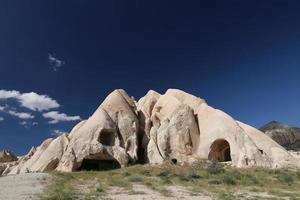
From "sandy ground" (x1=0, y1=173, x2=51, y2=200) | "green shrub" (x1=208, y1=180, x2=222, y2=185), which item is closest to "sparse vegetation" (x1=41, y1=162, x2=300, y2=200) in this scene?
"green shrub" (x1=208, y1=180, x2=222, y2=185)

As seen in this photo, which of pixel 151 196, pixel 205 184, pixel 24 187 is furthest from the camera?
pixel 205 184

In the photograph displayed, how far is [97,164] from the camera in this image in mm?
36500

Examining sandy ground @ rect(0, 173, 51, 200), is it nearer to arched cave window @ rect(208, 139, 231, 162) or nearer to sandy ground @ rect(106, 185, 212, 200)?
sandy ground @ rect(106, 185, 212, 200)

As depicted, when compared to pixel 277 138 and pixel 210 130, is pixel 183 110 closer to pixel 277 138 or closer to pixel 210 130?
pixel 210 130

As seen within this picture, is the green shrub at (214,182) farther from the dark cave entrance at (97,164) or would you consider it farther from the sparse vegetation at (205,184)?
the dark cave entrance at (97,164)

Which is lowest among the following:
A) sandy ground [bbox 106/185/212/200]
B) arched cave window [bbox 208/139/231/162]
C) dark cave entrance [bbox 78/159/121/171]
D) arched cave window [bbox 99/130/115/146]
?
sandy ground [bbox 106/185/212/200]

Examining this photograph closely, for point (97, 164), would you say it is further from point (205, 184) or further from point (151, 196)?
point (151, 196)

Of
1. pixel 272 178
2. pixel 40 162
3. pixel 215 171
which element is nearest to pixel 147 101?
pixel 40 162

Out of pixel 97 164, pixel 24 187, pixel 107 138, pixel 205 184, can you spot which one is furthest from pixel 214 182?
pixel 107 138

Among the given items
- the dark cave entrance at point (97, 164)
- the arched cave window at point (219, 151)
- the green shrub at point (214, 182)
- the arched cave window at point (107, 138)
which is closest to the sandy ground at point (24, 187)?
the green shrub at point (214, 182)

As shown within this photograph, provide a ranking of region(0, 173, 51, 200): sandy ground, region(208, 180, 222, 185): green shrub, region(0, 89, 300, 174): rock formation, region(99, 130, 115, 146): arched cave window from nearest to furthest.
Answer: region(0, 173, 51, 200): sandy ground < region(208, 180, 222, 185): green shrub < region(0, 89, 300, 174): rock formation < region(99, 130, 115, 146): arched cave window

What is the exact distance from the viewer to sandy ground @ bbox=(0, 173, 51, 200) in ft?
44.7

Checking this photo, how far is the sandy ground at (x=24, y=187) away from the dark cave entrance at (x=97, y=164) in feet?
46.6

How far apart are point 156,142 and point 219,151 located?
299 inches
